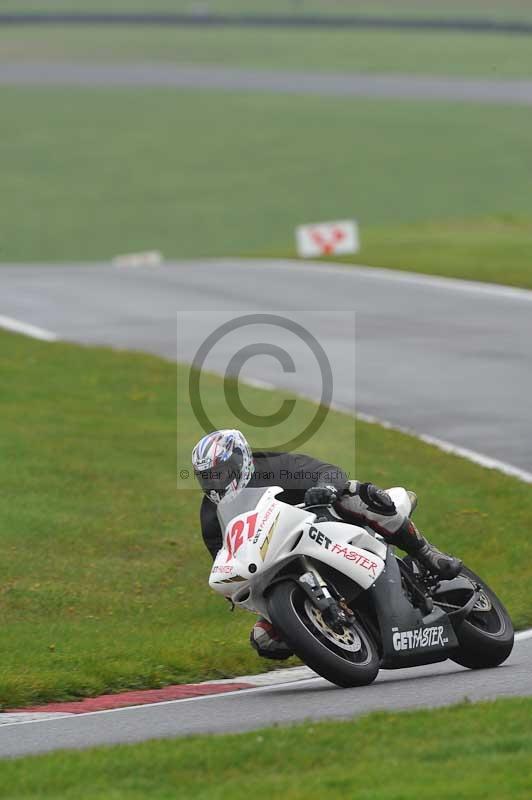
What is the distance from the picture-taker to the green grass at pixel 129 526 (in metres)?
11.1

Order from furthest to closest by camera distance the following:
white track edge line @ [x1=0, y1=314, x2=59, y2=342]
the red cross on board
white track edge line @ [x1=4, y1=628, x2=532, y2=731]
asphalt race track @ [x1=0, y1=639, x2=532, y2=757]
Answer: the red cross on board
white track edge line @ [x1=0, y1=314, x2=59, y2=342]
white track edge line @ [x1=4, y1=628, x2=532, y2=731]
asphalt race track @ [x1=0, y1=639, x2=532, y2=757]

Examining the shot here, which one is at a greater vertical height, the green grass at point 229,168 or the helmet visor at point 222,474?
the green grass at point 229,168

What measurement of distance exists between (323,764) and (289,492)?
2589mm

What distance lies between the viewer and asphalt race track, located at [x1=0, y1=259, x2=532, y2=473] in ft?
70.2

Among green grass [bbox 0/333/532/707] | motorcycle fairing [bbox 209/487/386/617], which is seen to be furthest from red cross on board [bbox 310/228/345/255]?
motorcycle fairing [bbox 209/487/386/617]

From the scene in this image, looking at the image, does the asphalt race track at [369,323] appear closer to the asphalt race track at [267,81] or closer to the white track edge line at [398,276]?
the white track edge line at [398,276]

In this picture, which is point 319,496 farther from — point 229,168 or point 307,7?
point 307,7

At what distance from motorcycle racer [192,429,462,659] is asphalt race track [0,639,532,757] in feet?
1.53

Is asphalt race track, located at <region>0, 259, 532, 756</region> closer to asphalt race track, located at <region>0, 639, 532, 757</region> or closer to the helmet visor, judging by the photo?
asphalt race track, located at <region>0, 639, 532, 757</region>

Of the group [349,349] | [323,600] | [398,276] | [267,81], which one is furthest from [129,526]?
[267,81]

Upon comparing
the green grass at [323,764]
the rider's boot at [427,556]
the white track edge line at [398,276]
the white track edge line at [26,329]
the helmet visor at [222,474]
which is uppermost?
the white track edge line at [398,276]

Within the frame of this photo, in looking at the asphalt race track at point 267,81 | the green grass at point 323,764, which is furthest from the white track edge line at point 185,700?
the asphalt race track at point 267,81

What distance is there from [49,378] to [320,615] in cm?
1454

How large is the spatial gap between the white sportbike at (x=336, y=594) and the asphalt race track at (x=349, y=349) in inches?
8.6
